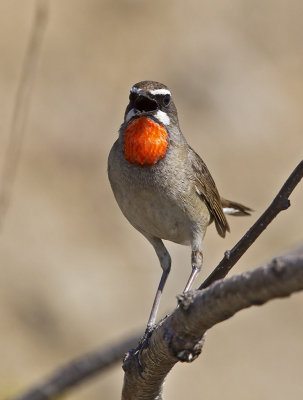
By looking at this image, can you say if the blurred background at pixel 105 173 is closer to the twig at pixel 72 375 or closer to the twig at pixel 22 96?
the twig at pixel 22 96

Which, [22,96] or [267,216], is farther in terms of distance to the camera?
[22,96]

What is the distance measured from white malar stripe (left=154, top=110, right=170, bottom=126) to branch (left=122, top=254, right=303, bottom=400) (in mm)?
1726

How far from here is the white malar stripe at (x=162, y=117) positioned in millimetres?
6018

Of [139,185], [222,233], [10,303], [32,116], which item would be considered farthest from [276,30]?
[139,185]

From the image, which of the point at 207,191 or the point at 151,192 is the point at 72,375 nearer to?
the point at 151,192

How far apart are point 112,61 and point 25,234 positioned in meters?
4.24

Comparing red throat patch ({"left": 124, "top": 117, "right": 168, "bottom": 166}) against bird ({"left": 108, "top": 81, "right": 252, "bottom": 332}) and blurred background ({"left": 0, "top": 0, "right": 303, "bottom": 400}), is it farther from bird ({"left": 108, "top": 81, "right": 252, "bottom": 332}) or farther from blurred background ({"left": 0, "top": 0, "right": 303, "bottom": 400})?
blurred background ({"left": 0, "top": 0, "right": 303, "bottom": 400})

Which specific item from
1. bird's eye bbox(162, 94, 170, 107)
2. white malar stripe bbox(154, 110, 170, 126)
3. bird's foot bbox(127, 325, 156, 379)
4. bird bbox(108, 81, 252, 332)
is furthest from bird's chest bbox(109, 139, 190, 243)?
bird's foot bbox(127, 325, 156, 379)

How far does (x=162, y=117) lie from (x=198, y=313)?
2552 mm

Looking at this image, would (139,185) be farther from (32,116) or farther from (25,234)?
(32,116)

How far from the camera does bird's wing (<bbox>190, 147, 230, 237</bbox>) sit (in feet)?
21.5

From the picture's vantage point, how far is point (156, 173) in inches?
238

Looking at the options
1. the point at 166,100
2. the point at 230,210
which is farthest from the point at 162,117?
the point at 230,210

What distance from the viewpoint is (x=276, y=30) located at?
56.3ft
